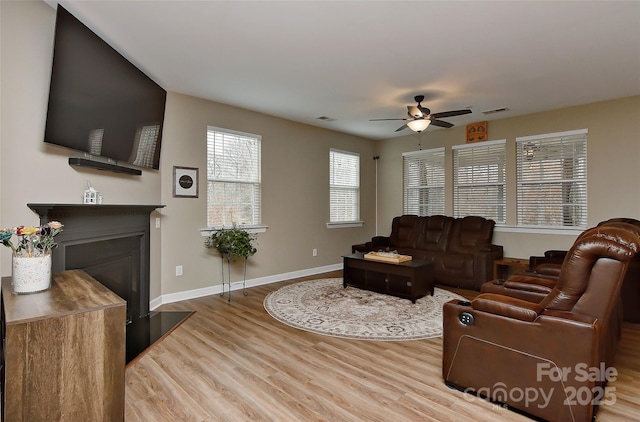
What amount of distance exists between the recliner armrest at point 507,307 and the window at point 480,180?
3.99 m

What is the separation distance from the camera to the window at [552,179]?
484cm

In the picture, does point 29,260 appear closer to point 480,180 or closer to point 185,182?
point 185,182

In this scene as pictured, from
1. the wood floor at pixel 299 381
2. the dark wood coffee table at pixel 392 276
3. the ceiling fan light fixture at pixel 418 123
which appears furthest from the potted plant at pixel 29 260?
the ceiling fan light fixture at pixel 418 123

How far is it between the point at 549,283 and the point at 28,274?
3.68m

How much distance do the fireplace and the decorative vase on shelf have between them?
809 mm

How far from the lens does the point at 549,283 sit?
292cm

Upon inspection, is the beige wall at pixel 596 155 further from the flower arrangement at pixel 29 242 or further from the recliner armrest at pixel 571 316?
the flower arrangement at pixel 29 242

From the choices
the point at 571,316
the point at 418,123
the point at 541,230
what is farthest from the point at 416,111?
the point at 571,316

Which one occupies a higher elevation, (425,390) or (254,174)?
(254,174)

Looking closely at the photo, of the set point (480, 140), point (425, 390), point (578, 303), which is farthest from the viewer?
point (480, 140)

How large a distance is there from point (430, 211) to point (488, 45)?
3.83 meters

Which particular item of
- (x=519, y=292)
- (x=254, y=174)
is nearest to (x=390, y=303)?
(x=519, y=292)

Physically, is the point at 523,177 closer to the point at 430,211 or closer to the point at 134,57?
the point at 430,211

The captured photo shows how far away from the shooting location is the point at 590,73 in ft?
12.0
